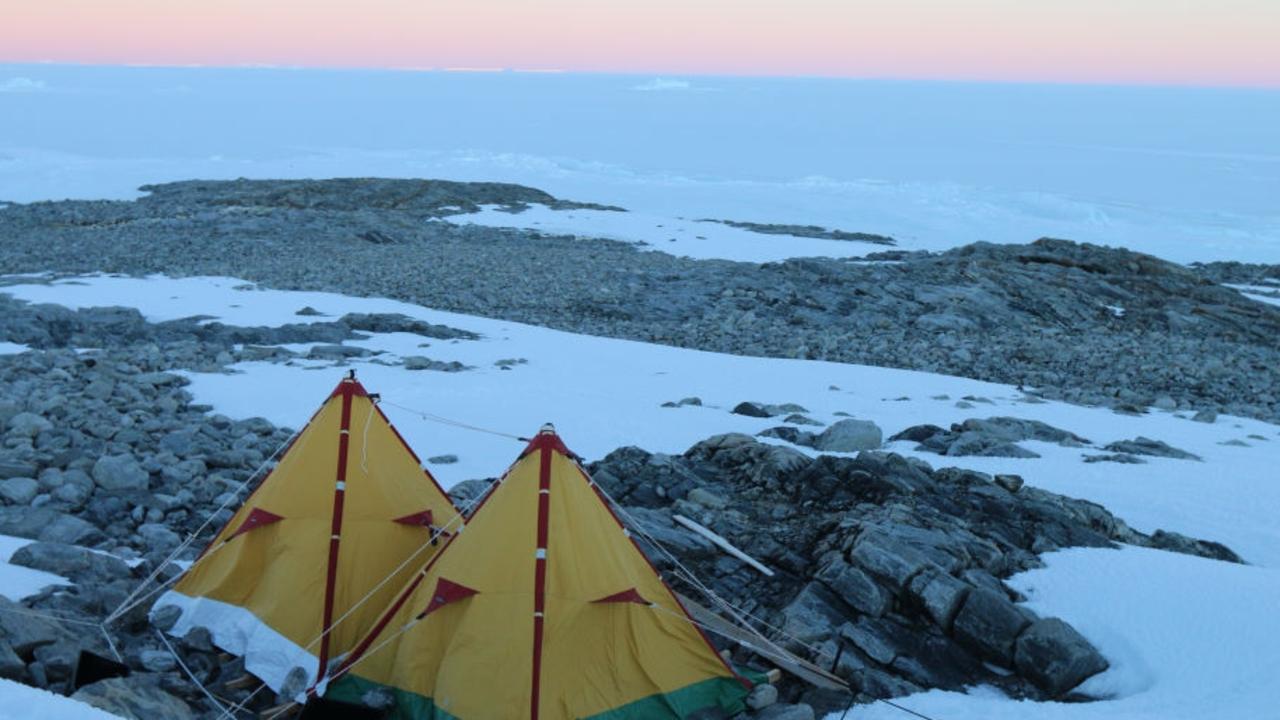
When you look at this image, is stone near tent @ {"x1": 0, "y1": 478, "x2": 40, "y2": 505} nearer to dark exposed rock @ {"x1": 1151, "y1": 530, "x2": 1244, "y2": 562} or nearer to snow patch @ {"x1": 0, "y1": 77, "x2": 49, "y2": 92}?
dark exposed rock @ {"x1": 1151, "y1": 530, "x2": 1244, "y2": 562}

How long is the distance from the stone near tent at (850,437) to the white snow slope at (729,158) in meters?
20.8

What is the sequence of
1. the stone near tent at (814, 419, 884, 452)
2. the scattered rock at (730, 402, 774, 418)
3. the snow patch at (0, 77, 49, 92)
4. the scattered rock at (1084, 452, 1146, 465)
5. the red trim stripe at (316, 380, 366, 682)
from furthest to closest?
the snow patch at (0, 77, 49, 92)
the scattered rock at (730, 402, 774, 418)
the scattered rock at (1084, 452, 1146, 465)
the stone near tent at (814, 419, 884, 452)
the red trim stripe at (316, 380, 366, 682)

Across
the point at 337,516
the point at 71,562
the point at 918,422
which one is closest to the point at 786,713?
the point at 337,516

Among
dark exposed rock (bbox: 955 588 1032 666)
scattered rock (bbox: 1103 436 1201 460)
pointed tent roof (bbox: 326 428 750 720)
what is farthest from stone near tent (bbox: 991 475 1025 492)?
pointed tent roof (bbox: 326 428 750 720)

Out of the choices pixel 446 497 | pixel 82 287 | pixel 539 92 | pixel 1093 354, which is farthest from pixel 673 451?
pixel 539 92

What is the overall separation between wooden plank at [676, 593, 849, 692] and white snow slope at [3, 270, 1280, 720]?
354 mm

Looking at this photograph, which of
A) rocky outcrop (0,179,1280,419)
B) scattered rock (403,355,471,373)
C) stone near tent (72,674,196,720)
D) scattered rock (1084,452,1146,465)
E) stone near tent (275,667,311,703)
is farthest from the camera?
rocky outcrop (0,179,1280,419)

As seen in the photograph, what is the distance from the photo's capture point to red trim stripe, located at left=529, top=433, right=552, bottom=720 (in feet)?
21.7

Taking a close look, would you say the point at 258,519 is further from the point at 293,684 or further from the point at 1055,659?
the point at 1055,659

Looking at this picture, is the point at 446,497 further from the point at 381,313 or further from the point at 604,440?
the point at 381,313

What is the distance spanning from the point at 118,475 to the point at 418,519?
3.66 m

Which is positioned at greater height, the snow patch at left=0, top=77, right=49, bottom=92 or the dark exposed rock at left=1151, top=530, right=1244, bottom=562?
the snow patch at left=0, top=77, right=49, bottom=92

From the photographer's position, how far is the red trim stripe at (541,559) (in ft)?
21.7

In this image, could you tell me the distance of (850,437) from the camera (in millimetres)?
12594
